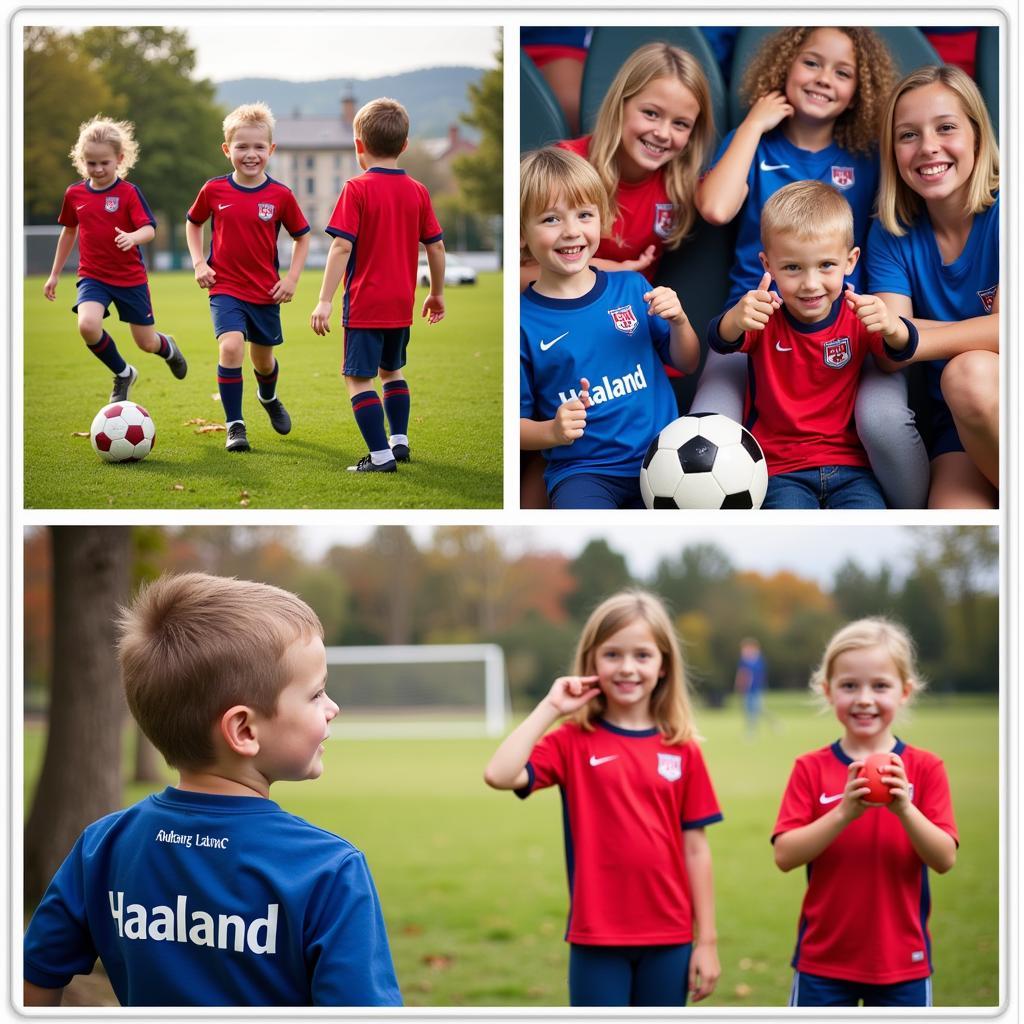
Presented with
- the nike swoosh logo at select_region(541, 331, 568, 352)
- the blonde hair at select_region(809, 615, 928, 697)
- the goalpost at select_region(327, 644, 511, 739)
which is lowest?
the goalpost at select_region(327, 644, 511, 739)

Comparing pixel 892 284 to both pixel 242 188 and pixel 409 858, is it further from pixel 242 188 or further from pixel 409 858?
pixel 409 858

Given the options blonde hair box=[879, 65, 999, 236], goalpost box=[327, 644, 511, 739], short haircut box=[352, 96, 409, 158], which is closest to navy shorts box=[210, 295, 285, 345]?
short haircut box=[352, 96, 409, 158]

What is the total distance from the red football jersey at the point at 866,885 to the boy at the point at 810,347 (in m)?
1.11

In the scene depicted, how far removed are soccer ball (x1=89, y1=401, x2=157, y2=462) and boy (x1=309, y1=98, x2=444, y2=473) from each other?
814 mm

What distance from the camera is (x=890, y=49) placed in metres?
4.42

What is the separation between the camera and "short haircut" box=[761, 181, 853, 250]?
396 cm

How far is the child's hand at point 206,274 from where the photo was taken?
4.40 meters

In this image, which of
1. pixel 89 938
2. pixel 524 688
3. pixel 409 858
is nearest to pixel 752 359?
pixel 89 938

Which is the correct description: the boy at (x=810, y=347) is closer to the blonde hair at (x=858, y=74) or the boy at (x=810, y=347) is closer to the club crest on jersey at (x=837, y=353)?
the club crest on jersey at (x=837, y=353)

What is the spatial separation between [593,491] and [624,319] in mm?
660

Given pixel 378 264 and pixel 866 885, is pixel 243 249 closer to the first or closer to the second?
pixel 378 264

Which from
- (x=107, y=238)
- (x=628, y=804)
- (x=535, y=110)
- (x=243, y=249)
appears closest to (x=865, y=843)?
(x=628, y=804)

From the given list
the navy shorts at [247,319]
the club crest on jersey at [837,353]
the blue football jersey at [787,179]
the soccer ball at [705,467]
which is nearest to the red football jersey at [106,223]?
the navy shorts at [247,319]

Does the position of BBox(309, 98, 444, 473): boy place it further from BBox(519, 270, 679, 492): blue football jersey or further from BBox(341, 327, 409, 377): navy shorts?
BBox(519, 270, 679, 492): blue football jersey
